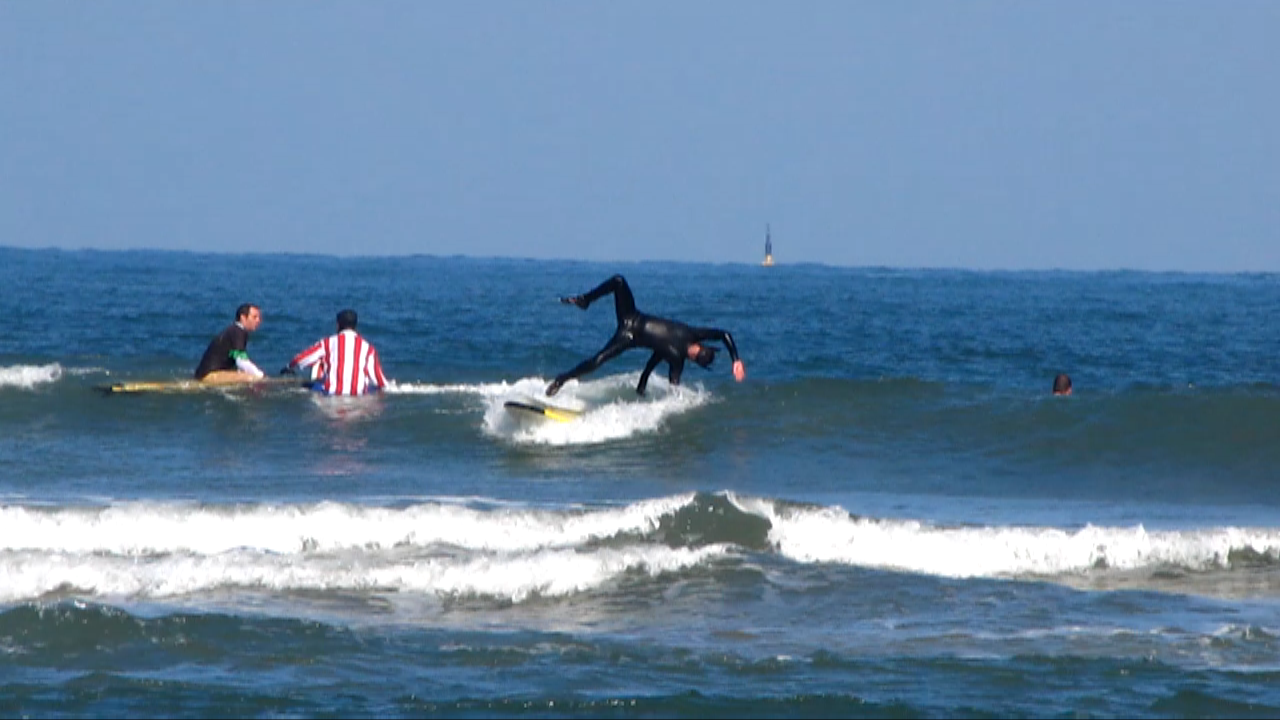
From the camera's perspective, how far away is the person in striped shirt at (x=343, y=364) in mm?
19141

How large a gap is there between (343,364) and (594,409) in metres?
3.11

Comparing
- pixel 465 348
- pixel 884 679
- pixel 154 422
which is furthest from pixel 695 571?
pixel 465 348

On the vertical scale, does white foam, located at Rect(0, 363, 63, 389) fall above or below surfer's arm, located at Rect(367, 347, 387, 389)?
below

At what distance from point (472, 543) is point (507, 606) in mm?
2103

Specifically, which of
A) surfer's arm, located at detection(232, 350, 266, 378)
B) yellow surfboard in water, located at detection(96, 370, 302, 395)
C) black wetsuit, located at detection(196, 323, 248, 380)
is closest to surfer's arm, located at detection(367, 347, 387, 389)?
yellow surfboard in water, located at detection(96, 370, 302, 395)

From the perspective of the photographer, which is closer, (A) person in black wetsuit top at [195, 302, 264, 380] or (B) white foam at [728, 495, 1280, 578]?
(B) white foam at [728, 495, 1280, 578]

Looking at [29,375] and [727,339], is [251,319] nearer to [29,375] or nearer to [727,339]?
[29,375]

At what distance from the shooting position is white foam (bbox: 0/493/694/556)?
1189 cm

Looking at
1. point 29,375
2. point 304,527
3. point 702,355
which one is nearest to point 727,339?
point 702,355

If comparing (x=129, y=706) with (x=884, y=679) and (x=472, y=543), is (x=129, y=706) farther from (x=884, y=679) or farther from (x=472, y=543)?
(x=472, y=543)

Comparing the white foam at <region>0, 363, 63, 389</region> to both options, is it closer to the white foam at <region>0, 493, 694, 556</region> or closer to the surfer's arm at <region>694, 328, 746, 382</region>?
the white foam at <region>0, 493, 694, 556</region>

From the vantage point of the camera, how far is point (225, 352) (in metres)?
19.7

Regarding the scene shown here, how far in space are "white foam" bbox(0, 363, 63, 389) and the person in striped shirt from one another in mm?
4116

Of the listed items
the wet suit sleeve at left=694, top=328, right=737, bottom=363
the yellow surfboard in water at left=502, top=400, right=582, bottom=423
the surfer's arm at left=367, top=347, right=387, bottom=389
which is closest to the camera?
the wet suit sleeve at left=694, top=328, right=737, bottom=363
